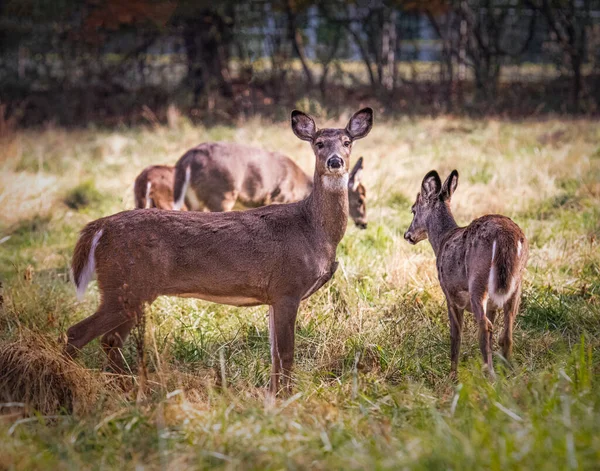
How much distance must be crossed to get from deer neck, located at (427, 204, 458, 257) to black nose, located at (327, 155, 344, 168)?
35.6 inches

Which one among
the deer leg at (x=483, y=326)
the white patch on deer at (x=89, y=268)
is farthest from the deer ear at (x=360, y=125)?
the white patch on deer at (x=89, y=268)

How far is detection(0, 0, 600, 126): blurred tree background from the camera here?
16.2 m

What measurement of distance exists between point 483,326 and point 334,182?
1.25 meters

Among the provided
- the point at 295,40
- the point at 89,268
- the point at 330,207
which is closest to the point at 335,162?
the point at 330,207

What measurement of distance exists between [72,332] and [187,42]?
1311 cm

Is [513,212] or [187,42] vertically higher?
[187,42]

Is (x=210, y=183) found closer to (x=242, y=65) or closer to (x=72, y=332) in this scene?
(x=72, y=332)

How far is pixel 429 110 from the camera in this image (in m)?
16.3

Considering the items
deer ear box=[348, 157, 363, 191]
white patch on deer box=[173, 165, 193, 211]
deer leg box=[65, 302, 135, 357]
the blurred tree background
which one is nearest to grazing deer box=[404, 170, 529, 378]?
deer leg box=[65, 302, 135, 357]

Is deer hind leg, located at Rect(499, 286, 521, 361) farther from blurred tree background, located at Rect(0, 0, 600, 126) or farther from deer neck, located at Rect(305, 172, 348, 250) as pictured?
blurred tree background, located at Rect(0, 0, 600, 126)

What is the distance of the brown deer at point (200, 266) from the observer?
14.6ft

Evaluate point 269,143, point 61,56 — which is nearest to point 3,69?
point 61,56

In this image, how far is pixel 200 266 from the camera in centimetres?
→ 450

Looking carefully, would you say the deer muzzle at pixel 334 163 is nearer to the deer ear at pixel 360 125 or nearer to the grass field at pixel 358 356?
the deer ear at pixel 360 125
